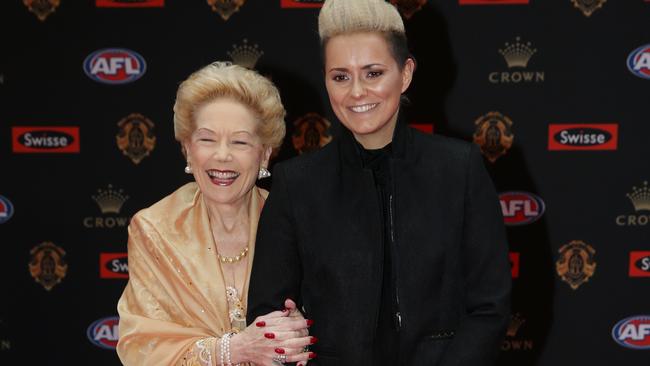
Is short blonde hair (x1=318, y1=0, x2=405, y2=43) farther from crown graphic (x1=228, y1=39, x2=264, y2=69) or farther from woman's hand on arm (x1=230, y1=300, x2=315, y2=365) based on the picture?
crown graphic (x1=228, y1=39, x2=264, y2=69)

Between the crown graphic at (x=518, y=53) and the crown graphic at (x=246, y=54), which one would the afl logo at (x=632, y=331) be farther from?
the crown graphic at (x=246, y=54)

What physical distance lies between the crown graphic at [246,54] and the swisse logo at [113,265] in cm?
130

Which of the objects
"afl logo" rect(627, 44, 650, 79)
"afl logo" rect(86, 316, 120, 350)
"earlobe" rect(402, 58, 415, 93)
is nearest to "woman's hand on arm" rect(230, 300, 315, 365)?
"earlobe" rect(402, 58, 415, 93)

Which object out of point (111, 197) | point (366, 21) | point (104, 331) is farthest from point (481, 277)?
point (104, 331)

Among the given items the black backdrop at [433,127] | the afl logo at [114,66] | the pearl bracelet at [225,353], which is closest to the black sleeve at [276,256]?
the pearl bracelet at [225,353]

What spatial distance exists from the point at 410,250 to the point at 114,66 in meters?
2.59

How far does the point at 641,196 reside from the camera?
12.5 ft

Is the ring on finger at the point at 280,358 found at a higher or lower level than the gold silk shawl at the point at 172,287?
lower

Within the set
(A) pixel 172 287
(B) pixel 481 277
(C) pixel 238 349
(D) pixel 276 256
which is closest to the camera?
(B) pixel 481 277

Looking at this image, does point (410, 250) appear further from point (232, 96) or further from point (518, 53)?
point (518, 53)

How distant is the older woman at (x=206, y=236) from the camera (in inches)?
86.5

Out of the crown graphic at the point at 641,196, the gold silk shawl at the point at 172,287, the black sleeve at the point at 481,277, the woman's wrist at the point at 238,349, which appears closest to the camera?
the black sleeve at the point at 481,277

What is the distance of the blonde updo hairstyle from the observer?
5.88ft

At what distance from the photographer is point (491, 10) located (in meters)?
3.72
